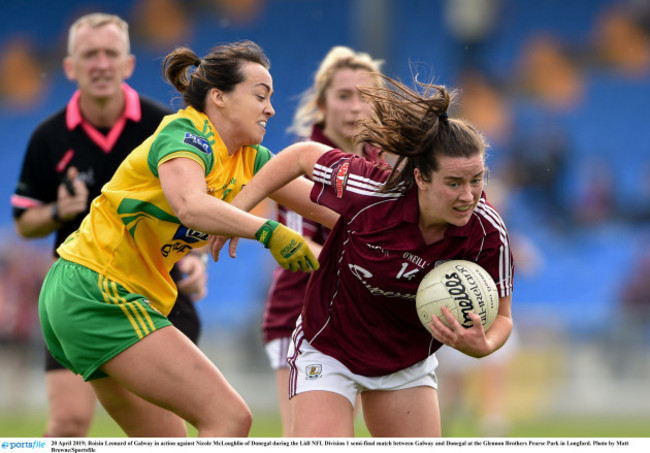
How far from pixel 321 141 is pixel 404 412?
2.16 metres

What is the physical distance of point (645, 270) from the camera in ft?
50.6

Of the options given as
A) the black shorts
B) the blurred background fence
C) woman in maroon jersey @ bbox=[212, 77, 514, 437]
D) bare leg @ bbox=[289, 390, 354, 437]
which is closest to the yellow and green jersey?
woman in maroon jersey @ bbox=[212, 77, 514, 437]

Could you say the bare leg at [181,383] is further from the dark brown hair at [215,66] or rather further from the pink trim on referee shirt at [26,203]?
the pink trim on referee shirt at [26,203]

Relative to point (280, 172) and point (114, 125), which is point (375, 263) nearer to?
point (280, 172)

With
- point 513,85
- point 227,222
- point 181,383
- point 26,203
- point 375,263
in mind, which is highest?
point 513,85

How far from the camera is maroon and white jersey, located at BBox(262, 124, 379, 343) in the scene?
6.05 meters

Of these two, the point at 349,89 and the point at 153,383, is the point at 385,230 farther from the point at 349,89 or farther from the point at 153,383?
the point at 349,89

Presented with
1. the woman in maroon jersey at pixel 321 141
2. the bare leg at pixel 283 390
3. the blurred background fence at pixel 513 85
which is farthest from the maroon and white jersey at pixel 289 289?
the blurred background fence at pixel 513 85

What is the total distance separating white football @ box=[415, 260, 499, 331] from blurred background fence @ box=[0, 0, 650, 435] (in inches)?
466

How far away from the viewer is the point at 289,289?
6.25 meters

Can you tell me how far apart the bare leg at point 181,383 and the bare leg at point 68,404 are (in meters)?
1.49

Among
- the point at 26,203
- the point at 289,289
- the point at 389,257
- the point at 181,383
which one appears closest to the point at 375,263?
the point at 389,257

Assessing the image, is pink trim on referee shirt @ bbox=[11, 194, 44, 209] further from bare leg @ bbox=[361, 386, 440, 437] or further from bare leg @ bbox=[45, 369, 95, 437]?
bare leg @ bbox=[361, 386, 440, 437]

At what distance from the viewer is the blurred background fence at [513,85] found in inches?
672
